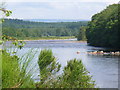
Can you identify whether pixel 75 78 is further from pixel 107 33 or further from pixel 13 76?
pixel 107 33

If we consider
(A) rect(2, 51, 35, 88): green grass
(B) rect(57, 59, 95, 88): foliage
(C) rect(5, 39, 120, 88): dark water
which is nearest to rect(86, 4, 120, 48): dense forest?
(C) rect(5, 39, 120, 88): dark water

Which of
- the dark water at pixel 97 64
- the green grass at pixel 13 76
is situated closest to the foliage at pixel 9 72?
the green grass at pixel 13 76

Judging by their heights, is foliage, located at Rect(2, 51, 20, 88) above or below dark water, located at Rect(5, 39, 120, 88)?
above

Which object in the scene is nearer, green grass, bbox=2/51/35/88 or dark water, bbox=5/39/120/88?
green grass, bbox=2/51/35/88

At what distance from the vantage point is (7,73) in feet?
12.1

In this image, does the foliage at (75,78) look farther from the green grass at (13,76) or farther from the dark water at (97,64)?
the green grass at (13,76)

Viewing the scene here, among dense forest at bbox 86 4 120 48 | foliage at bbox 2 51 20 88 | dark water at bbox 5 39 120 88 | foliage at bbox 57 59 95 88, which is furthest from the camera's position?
dense forest at bbox 86 4 120 48

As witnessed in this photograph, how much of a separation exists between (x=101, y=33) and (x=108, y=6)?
29166 millimetres

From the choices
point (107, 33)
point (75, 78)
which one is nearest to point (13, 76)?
point (75, 78)

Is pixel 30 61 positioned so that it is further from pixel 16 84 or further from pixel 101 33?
pixel 101 33

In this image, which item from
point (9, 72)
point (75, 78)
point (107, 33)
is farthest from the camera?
point (107, 33)

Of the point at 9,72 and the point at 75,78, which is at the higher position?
the point at 9,72

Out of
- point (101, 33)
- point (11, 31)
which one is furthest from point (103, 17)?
point (11, 31)

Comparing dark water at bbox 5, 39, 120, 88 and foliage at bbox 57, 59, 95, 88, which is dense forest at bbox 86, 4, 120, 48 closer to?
dark water at bbox 5, 39, 120, 88
